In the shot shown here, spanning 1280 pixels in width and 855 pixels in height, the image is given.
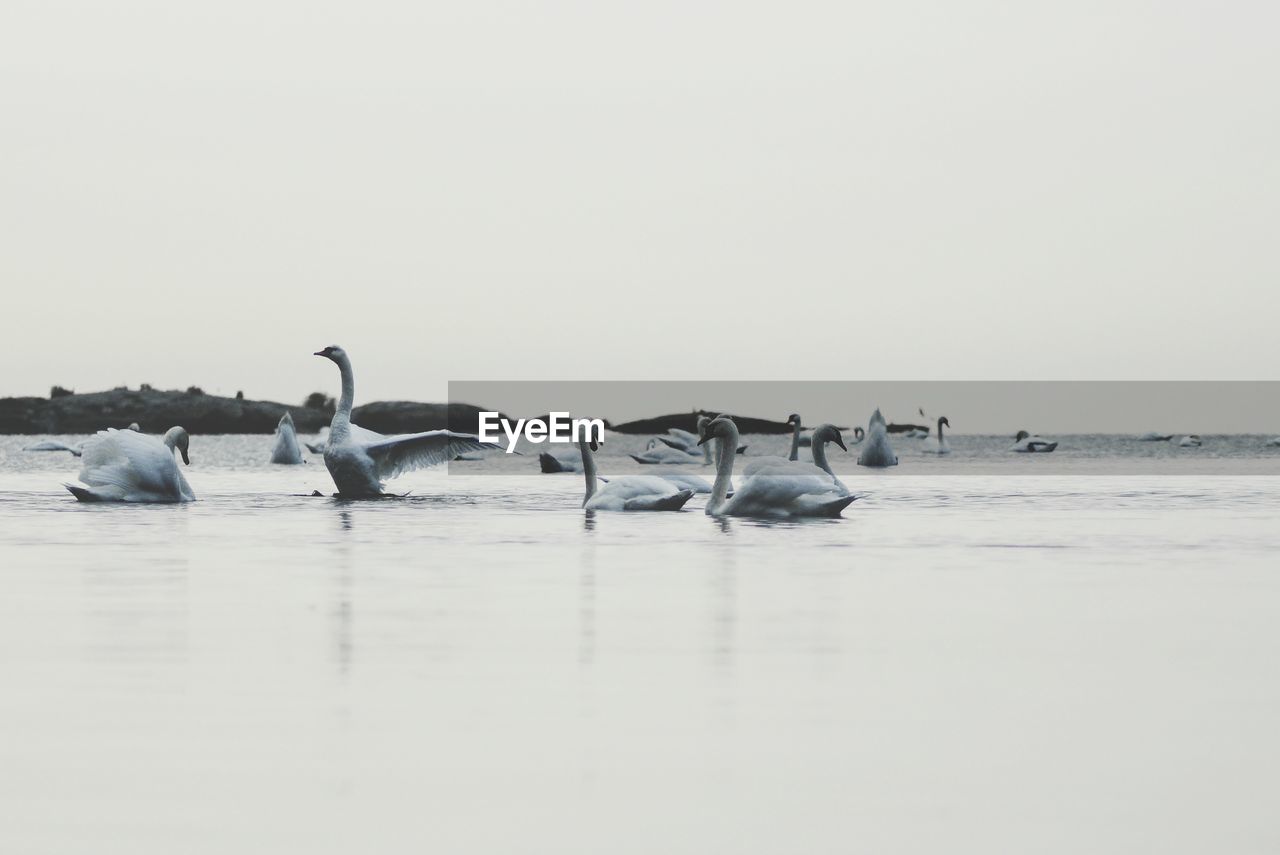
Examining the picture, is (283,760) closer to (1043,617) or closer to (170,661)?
(170,661)

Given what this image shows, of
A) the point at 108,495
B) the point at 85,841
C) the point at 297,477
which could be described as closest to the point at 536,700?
the point at 85,841

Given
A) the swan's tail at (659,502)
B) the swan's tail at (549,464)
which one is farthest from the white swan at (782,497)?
the swan's tail at (549,464)

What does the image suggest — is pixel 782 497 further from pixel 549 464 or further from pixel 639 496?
pixel 549 464

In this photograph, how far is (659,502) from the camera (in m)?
19.8

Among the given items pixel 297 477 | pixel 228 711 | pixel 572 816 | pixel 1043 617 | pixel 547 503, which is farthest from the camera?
pixel 297 477

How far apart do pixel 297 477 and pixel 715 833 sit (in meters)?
29.6

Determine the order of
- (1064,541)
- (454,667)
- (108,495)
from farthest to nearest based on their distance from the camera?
(108,495)
(1064,541)
(454,667)

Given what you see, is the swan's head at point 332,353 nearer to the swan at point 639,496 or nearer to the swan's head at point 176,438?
the swan's head at point 176,438

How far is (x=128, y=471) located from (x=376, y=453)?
3.56 m

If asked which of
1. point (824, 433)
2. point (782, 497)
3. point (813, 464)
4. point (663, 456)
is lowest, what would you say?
point (663, 456)

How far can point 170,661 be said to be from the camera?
24.8 feet

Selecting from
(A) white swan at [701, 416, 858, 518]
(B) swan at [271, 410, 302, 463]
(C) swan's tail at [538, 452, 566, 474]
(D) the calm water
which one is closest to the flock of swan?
(A) white swan at [701, 416, 858, 518]

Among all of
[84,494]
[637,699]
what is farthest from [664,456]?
[637,699]

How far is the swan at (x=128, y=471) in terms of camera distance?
67.4 ft
